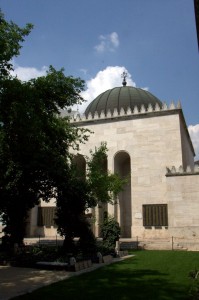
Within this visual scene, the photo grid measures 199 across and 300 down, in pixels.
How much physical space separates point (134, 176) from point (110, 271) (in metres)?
16.8

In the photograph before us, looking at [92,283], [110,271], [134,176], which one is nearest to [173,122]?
[134,176]

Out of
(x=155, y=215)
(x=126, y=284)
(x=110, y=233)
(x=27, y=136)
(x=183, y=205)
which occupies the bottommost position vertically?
(x=126, y=284)

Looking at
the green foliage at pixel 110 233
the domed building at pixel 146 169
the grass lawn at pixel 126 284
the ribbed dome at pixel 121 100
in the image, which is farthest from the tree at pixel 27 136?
the ribbed dome at pixel 121 100

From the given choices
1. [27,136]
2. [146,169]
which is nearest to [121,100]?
[146,169]

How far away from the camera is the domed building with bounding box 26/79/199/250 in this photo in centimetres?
2464

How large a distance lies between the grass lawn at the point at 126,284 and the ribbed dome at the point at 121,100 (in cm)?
2156

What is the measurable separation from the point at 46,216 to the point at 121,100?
1464 cm

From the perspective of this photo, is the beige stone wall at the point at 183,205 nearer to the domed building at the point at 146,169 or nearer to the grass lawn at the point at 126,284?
the domed building at the point at 146,169

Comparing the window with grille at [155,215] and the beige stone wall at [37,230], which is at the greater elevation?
the window with grille at [155,215]

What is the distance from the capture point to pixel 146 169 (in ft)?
96.5

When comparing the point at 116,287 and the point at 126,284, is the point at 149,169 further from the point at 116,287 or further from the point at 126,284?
the point at 116,287

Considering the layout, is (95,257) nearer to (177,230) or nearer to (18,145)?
(18,145)

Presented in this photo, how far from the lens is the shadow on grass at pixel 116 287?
8.88 metres

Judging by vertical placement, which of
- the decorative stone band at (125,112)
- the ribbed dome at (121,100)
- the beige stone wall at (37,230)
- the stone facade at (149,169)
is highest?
the ribbed dome at (121,100)
